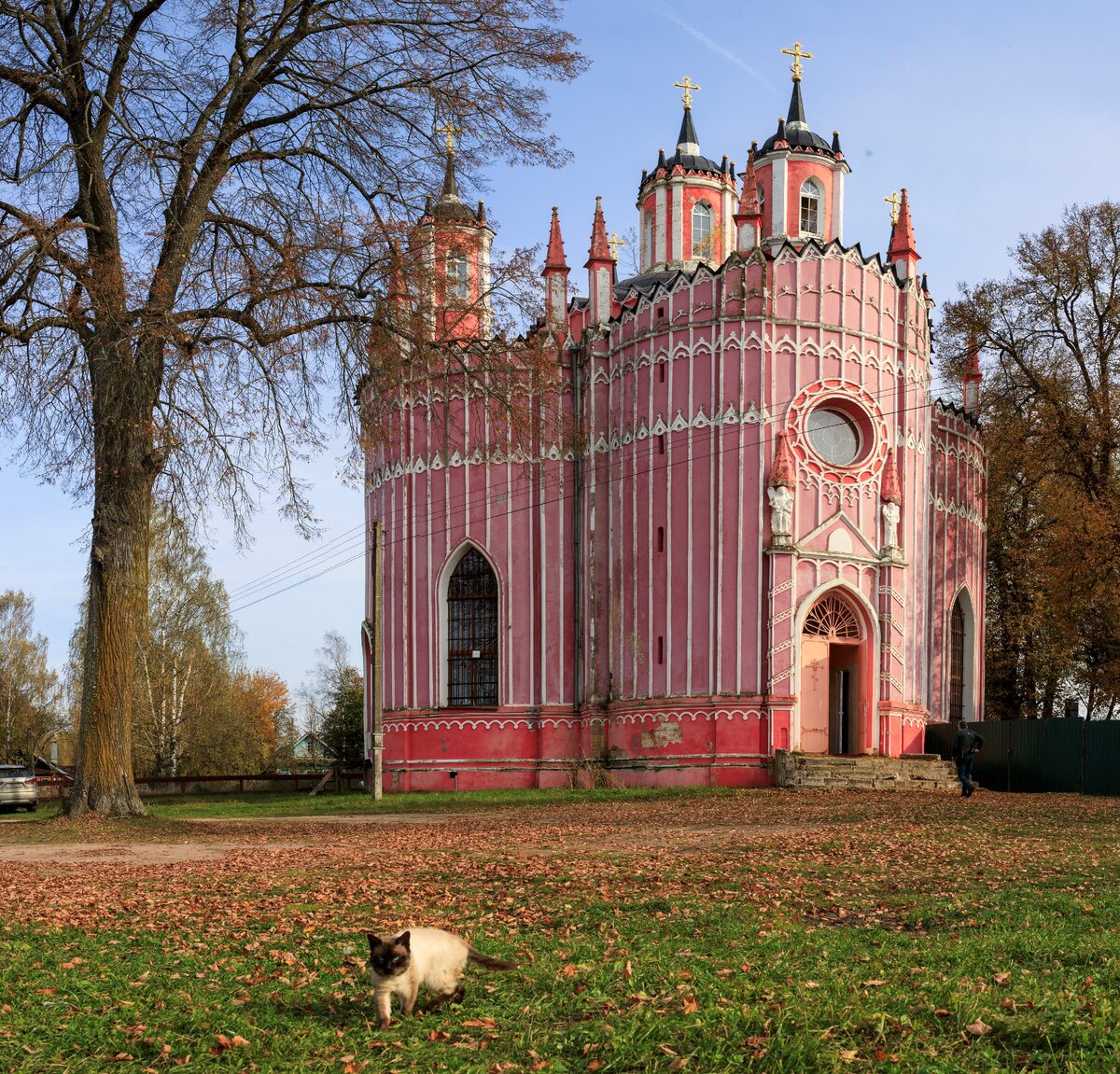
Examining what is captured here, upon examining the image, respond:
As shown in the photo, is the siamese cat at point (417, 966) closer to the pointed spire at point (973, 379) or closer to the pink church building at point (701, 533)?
the pink church building at point (701, 533)

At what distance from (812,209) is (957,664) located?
42.2 feet

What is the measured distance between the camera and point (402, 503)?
3681 centimetres

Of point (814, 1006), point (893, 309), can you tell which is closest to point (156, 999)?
point (814, 1006)

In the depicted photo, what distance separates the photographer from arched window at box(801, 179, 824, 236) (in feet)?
118

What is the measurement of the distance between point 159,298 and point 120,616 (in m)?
4.66

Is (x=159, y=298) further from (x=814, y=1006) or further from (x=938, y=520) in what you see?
(x=938, y=520)

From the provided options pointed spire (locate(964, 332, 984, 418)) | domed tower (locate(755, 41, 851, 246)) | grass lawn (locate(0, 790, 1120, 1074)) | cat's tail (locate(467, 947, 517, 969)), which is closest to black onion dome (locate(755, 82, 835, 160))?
domed tower (locate(755, 41, 851, 246))

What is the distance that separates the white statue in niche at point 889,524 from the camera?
106 ft

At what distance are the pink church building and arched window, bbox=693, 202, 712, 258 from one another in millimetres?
3086

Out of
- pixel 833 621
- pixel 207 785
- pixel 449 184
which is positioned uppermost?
pixel 449 184

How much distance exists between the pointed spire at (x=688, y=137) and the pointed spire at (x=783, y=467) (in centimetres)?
1172

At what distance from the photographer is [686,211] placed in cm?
3891

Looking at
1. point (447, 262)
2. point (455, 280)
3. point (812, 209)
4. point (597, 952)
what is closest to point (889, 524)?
point (812, 209)

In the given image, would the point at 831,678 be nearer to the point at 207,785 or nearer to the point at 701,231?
the point at 701,231
